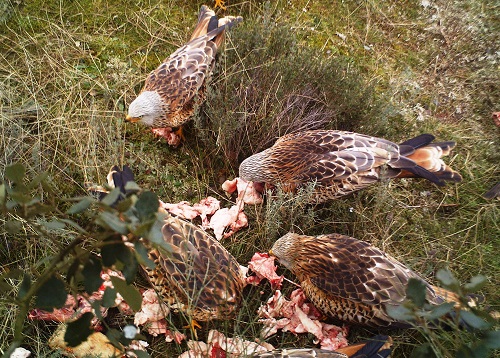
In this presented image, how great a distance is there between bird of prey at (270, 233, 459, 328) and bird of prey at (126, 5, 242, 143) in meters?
1.25

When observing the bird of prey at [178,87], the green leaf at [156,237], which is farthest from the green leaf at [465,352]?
the bird of prey at [178,87]

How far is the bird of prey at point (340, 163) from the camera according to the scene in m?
3.32

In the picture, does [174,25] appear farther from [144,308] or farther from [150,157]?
[144,308]

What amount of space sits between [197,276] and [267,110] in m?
1.49

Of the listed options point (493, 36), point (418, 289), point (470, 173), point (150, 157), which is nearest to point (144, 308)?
point (150, 157)

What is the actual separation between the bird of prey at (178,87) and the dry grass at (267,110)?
5.3 inches

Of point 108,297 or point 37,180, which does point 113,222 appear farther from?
point 108,297

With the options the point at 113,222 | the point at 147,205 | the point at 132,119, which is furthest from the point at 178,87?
the point at 113,222

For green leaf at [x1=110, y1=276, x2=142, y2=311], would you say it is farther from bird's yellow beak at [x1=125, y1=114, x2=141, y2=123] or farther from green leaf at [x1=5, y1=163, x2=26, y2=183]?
bird's yellow beak at [x1=125, y1=114, x2=141, y2=123]

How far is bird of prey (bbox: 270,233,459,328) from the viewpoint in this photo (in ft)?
9.51

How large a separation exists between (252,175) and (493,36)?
2994mm

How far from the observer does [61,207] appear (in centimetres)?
343

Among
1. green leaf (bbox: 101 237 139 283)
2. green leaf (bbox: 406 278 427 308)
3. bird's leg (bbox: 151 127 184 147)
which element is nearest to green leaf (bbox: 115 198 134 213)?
green leaf (bbox: 101 237 139 283)

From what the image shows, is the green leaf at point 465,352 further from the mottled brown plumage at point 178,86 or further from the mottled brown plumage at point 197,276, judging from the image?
the mottled brown plumage at point 178,86
